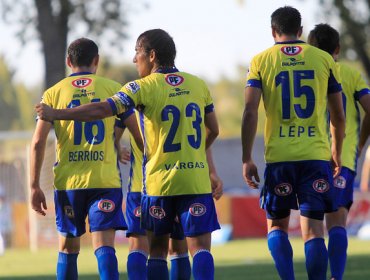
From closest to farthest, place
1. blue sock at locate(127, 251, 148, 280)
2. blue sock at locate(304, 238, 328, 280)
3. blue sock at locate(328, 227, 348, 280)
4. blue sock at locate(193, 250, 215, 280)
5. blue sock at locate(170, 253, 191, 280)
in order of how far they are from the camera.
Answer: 1. blue sock at locate(193, 250, 215, 280)
2. blue sock at locate(304, 238, 328, 280)
3. blue sock at locate(170, 253, 191, 280)
4. blue sock at locate(328, 227, 348, 280)
5. blue sock at locate(127, 251, 148, 280)

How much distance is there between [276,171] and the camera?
9.30m

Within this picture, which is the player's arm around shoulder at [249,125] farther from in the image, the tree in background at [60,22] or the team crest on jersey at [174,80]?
the tree in background at [60,22]

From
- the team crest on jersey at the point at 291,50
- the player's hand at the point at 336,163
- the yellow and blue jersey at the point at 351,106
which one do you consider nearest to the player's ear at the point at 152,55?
the team crest on jersey at the point at 291,50

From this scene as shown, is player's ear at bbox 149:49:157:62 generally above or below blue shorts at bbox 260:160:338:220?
above

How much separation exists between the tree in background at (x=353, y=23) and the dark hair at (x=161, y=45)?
31.3 m

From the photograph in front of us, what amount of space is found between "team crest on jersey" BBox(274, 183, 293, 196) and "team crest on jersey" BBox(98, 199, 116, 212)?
1371 millimetres

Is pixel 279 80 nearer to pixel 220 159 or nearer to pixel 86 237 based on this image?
pixel 86 237

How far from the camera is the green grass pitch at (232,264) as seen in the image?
14216 mm

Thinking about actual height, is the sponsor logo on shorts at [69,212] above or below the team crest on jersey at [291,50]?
below

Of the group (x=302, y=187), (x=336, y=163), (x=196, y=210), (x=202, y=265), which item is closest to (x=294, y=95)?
(x=302, y=187)

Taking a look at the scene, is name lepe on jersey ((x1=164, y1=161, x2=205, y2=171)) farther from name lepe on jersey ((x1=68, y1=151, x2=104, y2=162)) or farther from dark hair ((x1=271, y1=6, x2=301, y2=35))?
dark hair ((x1=271, y1=6, x2=301, y2=35))

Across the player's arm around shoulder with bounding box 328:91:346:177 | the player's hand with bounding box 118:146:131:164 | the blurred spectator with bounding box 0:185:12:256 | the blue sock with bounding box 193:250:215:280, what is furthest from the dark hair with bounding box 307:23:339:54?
the blurred spectator with bounding box 0:185:12:256

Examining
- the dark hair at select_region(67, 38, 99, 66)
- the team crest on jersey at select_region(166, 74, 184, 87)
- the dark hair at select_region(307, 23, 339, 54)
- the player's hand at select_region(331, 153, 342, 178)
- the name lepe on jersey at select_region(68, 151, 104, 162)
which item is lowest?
the player's hand at select_region(331, 153, 342, 178)

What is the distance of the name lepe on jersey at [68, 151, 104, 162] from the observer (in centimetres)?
962
